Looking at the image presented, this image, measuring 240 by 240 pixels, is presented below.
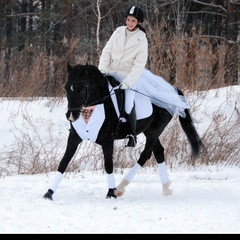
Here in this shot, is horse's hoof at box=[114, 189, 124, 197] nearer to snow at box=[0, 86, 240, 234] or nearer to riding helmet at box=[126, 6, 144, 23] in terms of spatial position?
snow at box=[0, 86, 240, 234]

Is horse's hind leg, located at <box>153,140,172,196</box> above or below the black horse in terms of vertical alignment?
below

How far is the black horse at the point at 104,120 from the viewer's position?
17.2 ft

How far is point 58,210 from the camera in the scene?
500cm

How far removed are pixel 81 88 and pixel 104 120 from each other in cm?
50

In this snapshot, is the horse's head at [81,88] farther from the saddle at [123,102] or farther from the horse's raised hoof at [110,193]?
the horse's raised hoof at [110,193]

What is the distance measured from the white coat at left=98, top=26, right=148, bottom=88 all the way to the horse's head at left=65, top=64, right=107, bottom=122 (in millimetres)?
440

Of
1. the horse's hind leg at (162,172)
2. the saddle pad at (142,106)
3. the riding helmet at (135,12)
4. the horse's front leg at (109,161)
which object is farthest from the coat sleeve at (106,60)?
the horse's hind leg at (162,172)

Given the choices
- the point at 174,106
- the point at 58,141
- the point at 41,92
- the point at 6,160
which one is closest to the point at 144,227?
the point at 174,106

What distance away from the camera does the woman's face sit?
5.81 m

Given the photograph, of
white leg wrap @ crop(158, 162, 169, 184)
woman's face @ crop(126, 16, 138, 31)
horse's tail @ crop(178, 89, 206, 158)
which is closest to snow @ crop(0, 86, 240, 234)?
white leg wrap @ crop(158, 162, 169, 184)

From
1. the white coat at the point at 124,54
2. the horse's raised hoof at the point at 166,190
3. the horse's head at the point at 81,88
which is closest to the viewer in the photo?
the horse's head at the point at 81,88

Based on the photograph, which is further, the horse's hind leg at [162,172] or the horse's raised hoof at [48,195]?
the horse's hind leg at [162,172]

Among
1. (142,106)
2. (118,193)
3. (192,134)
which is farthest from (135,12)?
(118,193)

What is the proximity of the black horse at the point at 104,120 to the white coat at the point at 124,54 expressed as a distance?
19 centimetres
